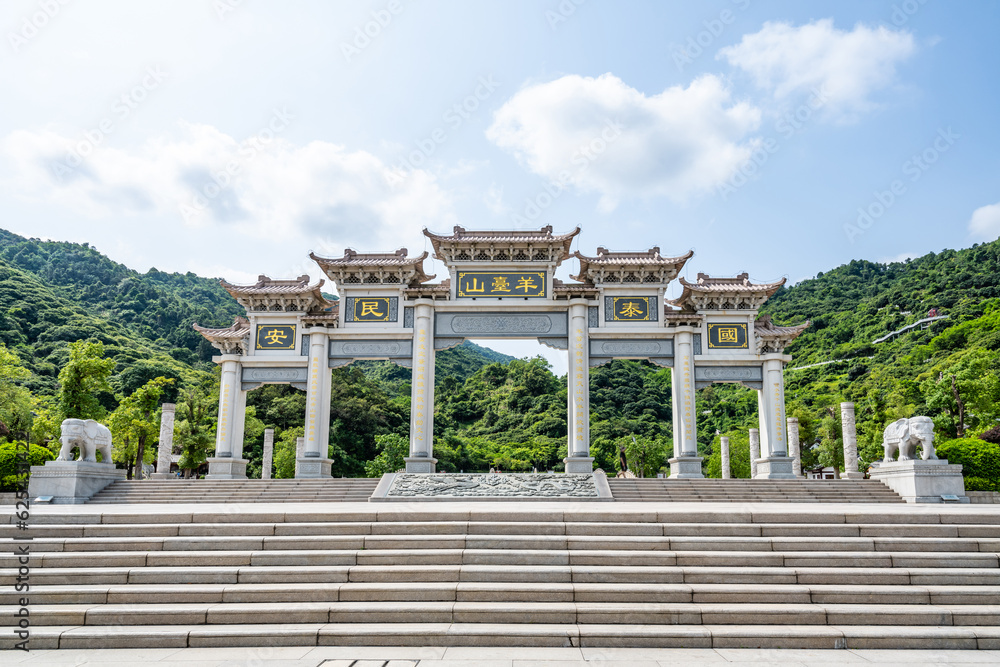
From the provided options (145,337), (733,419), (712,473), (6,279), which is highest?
(6,279)

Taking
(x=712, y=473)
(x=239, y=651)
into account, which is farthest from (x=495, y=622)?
(x=712, y=473)

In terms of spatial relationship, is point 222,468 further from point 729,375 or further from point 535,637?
point 535,637

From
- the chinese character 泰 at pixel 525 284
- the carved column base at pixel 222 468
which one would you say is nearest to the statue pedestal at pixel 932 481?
the chinese character 泰 at pixel 525 284

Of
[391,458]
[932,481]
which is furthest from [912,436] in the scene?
[391,458]

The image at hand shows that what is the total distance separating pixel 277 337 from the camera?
18.0 m

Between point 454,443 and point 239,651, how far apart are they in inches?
1348

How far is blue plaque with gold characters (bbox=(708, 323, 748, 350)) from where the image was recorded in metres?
17.5

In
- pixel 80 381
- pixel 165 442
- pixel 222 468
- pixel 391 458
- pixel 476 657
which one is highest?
pixel 80 381

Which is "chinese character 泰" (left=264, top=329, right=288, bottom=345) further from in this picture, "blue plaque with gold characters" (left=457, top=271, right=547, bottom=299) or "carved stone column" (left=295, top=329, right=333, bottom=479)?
"blue plaque with gold characters" (left=457, top=271, right=547, bottom=299)

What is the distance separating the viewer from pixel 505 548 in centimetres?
664

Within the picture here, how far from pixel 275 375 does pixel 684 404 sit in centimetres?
1106

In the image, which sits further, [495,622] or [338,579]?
[338,579]

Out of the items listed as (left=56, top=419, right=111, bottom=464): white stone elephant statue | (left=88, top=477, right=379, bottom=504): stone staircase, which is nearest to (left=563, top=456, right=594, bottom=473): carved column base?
(left=88, top=477, right=379, bottom=504): stone staircase

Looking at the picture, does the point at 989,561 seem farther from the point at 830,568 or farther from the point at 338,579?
the point at 338,579
